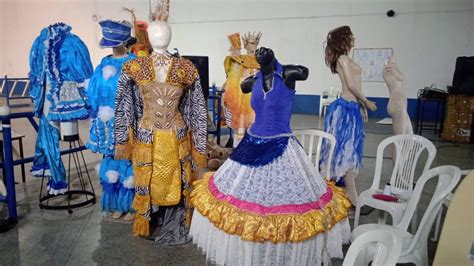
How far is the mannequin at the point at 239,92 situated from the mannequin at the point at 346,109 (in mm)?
1136

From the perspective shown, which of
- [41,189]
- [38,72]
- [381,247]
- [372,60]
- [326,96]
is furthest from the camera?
[326,96]

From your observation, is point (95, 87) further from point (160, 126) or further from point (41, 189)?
point (41, 189)

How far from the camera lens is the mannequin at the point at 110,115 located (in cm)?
275

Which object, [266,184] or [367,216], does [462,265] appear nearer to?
[266,184]

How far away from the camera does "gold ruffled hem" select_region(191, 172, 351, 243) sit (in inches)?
61.6

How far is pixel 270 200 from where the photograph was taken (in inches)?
65.2

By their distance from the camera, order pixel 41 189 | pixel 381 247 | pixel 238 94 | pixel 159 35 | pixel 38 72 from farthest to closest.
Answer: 1. pixel 238 94
2. pixel 41 189
3. pixel 38 72
4. pixel 159 35
5. pixel 381 247

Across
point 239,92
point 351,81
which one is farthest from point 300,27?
point 351,81

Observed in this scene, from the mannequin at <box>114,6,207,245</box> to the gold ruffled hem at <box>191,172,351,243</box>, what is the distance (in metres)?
0.77

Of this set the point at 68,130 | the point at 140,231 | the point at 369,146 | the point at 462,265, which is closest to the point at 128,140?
the point at 140,231

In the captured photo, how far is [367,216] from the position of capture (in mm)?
3160

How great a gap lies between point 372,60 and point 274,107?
7498mm

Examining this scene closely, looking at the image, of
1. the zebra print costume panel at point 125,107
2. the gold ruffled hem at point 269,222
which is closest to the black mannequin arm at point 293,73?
the gold ruffled hem at point 269,222

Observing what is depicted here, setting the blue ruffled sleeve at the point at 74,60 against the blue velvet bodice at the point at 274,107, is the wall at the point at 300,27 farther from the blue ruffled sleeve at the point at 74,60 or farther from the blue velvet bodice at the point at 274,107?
the blue velvet bodice at the point at 274,107
